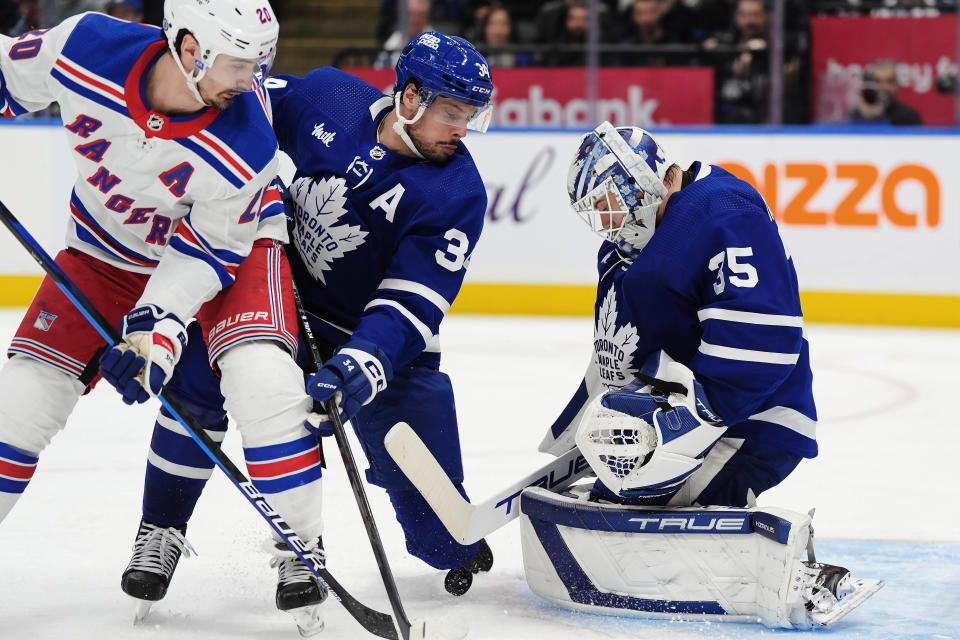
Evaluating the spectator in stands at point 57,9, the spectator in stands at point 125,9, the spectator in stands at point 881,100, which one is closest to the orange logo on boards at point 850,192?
the spectator in stands at point 881,100

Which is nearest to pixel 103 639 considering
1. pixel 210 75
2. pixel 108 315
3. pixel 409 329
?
pixel 108 315

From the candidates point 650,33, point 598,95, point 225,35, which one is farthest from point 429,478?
point 650,33

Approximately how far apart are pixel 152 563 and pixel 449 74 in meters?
1.06

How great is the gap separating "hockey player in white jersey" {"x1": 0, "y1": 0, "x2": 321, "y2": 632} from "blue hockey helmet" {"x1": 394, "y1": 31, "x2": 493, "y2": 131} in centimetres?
31

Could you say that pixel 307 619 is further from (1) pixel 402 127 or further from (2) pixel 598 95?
(2) pixel 598 95

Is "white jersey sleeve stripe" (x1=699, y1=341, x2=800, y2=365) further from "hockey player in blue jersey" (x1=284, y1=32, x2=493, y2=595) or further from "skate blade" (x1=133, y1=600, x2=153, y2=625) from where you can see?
"skate blade" (x1=133, y1=600, x2=153, y2=625)

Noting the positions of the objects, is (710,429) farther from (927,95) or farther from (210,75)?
(927,95)

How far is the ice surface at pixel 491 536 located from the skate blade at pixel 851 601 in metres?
0.02

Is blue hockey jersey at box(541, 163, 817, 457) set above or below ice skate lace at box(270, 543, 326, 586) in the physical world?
above

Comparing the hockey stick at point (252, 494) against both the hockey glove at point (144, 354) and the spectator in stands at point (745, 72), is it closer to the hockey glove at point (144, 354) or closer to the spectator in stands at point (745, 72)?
the hockey glove at point (144, 354)

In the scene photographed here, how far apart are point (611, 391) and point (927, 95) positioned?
13.1ft

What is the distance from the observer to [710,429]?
2371 millimetres

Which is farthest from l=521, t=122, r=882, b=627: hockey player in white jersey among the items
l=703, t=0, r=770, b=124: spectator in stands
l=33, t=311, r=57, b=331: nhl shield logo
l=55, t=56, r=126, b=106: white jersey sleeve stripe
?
l=703, t=0, r=770, b=124: spectator in stands

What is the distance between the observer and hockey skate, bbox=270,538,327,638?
2.31m
